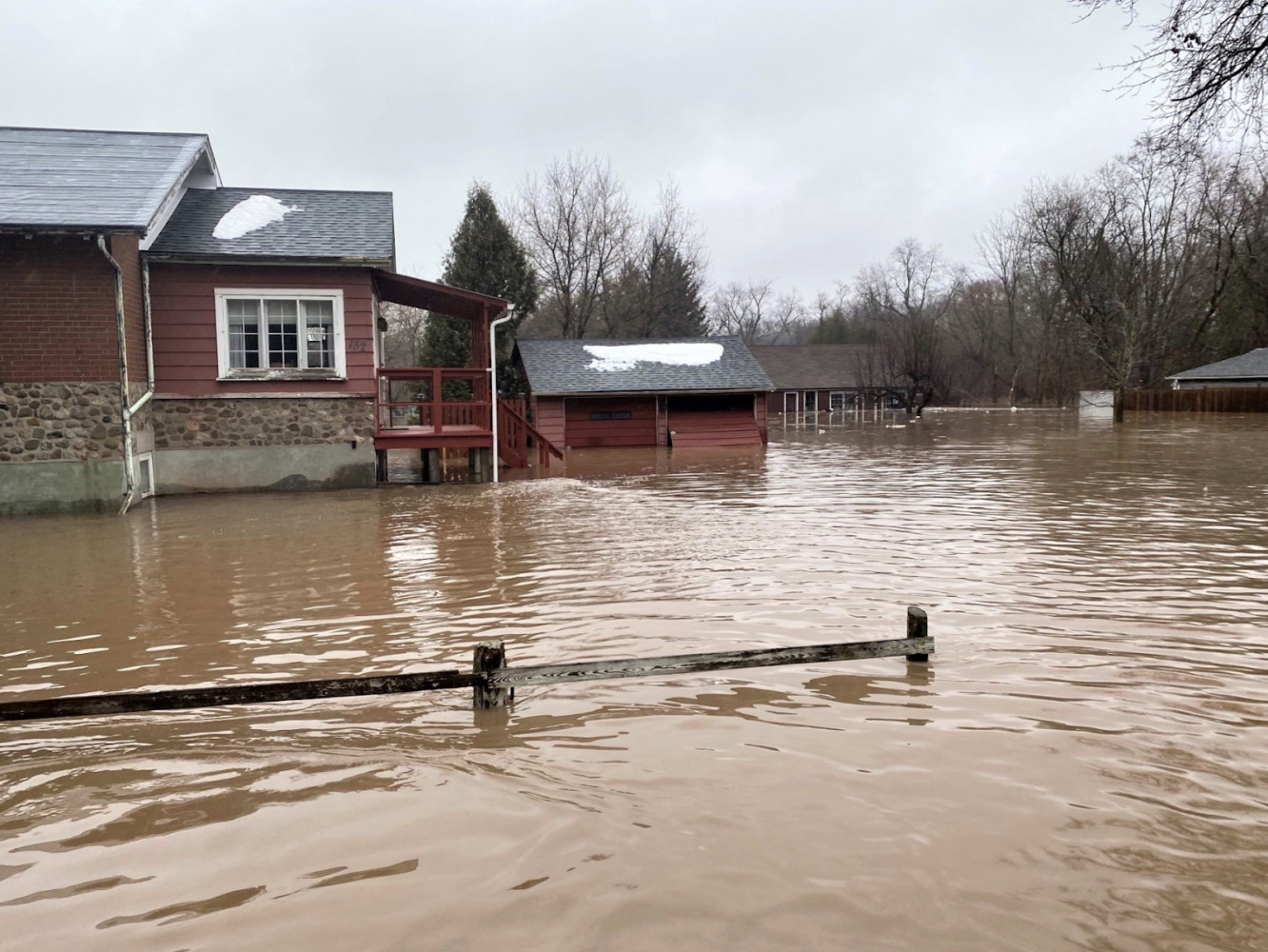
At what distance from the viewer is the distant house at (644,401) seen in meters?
28.6

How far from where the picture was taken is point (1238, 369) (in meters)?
44.7

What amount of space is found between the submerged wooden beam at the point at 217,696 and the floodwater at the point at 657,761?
0.25 m

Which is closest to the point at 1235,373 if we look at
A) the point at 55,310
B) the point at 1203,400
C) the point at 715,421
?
the point at 1203,400

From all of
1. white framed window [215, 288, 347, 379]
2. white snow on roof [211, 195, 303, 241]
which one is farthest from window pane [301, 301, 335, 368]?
white snow on roof [211, 195, 303, 241]

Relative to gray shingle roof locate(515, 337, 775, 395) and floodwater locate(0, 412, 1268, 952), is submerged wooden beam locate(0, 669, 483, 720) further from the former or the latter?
gray shingle roof locate(515, 337, 775, 395)

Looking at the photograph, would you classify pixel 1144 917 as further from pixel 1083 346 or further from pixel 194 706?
pixel 1083 346

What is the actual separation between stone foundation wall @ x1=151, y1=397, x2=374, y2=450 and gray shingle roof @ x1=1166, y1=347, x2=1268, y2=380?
43.5 metres

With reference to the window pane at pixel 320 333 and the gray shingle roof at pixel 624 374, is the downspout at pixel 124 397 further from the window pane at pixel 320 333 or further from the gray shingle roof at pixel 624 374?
the gray shingle roof at pixel 624 374

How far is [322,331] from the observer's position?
15508 millimetres

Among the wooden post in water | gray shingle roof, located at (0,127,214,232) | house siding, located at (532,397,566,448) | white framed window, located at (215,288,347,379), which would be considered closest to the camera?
the wooden post in water

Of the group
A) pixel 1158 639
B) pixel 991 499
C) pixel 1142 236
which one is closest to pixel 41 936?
pixel 1158 639

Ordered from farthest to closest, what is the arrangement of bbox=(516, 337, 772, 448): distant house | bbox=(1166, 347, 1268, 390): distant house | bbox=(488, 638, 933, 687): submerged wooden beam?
1. bbox=(1166, 347, 1268, 390): distant house
2. bbox=(516, 337, 772, 448): distant house
3. bbox=(488, 638, 933, 687): submerged wooden beam

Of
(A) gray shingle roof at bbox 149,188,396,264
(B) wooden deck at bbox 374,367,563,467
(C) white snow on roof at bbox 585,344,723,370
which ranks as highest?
(A) gray shingle roof at bbox 149,188,396,264

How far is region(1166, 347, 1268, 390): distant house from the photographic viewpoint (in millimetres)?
43656
